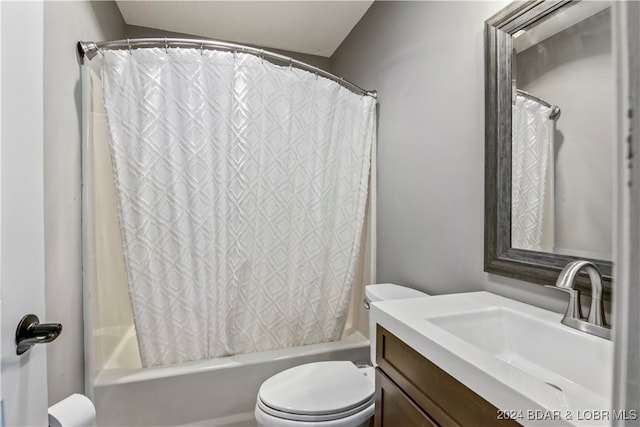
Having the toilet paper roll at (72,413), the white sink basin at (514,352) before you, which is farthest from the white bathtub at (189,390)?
the white sink basin at (514,352)

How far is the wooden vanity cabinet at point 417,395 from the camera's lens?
619 millimetres

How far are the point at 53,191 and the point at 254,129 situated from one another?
0.88 metres

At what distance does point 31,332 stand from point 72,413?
1.27 feet

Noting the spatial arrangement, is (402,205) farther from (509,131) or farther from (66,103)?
(66,103)

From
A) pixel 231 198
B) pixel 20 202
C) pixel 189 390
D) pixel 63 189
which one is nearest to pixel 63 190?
pixel 63 189

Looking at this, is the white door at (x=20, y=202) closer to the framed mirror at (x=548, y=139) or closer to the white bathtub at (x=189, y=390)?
the white bathtub at (x=189, y=390)

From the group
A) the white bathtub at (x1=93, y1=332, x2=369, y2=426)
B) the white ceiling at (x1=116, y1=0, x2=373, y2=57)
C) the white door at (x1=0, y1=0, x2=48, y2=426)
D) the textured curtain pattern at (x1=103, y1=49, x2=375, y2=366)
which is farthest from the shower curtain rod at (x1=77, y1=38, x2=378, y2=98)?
the white bathtub at (x1=93, y1=332, x2=369, y2=426)

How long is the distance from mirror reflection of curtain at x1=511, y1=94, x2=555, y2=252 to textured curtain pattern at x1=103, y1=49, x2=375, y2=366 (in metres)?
0.92

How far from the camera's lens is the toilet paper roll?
28.6 inches

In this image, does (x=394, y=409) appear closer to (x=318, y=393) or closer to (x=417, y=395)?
(x=417, y=395)

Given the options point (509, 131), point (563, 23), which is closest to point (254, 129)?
point (509, 131)

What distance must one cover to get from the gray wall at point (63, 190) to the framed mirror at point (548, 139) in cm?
164

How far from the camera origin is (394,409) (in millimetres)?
889

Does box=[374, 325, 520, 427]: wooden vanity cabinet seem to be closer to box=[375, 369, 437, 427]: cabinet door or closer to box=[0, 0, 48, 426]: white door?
box=[375, 369, 437, 427]: cabinet door
